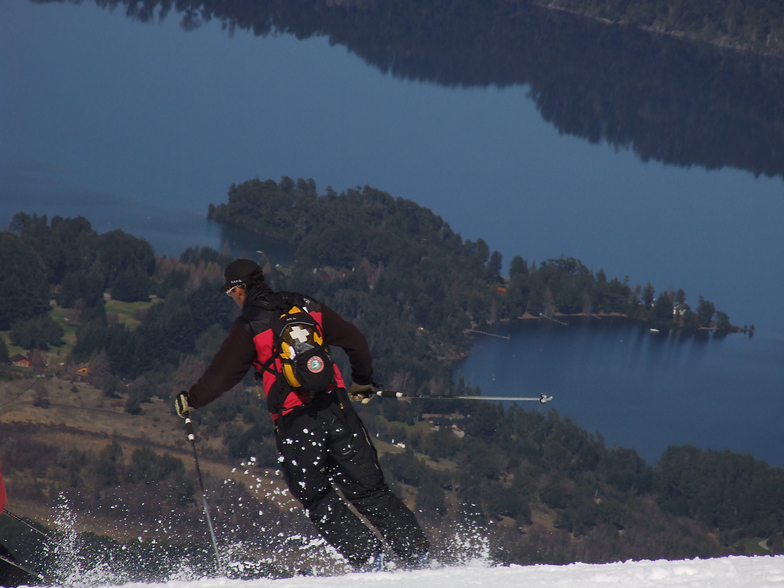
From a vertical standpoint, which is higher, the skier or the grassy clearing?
the skier

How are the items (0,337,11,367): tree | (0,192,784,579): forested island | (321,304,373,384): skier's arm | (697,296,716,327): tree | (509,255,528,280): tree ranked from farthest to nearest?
(697,296,716,327): tree
(509,255,528,280): tree
(0,337,11,367): tree
(0,192,784,579): forested island
(321,304,373,384): skier's arm

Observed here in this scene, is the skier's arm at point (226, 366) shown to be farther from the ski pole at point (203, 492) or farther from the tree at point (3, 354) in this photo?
the tree at point (3, 354)

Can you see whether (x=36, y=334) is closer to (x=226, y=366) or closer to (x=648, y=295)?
(x=648, y=295)

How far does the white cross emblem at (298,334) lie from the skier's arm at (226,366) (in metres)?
0.30

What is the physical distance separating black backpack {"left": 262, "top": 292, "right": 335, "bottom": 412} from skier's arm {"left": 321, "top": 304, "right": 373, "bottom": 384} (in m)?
0.21

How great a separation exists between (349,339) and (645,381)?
165m

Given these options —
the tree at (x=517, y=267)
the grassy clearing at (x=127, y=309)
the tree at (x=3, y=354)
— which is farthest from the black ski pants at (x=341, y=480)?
the tree at (x=517, y=267)

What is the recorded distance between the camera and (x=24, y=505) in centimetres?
7738

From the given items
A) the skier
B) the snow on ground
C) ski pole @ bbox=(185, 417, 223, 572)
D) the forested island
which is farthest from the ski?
the forested island

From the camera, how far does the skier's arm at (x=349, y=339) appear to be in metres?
6.09

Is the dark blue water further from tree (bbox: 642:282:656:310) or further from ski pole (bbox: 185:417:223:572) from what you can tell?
ski pole (bbox: 185:417:223:572)

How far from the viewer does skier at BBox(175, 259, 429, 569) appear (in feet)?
19.0

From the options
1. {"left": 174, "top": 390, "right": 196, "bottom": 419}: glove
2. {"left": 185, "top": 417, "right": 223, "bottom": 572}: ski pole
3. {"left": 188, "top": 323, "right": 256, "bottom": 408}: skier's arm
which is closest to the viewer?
{"left": 188, "top": 323, "right": 256, "bottom": 408}: skier's arm

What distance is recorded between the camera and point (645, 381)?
164m
